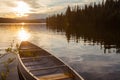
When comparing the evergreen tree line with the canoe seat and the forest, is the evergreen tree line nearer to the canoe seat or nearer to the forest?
the forest

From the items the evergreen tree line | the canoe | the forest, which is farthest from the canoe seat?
the evergreen tree line

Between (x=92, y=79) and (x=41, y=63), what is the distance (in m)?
5.23

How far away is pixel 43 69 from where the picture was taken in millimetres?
16500

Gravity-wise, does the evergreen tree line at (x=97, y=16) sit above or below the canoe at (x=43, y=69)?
above

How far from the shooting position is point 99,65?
23.8 meters

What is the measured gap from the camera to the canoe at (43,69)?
596 inches

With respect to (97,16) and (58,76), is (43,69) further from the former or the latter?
(97,16)

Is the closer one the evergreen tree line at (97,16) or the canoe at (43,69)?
the canoe at (43,69)

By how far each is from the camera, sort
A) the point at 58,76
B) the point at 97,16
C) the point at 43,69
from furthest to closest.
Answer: the point at 97,16 < the point at 43,69 < the point at 58,76

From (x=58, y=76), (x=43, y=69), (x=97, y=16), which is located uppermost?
(x=97, y=16)

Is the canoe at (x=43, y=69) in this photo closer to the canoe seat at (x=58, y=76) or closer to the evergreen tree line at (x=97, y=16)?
the canoe seat at (x=58, y=76)

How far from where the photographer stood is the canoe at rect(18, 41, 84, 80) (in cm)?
1513

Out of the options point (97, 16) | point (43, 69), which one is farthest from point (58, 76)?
point (97, 16)

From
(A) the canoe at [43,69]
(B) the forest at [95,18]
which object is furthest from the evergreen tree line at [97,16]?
(A) the canoe at [43,69]
